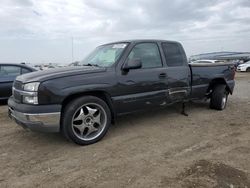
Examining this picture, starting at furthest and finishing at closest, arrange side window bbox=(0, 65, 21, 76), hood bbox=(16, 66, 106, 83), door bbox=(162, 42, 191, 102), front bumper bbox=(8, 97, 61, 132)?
side window bbox=(0, 65, 21, 76) → door bbox=(162, 42, 191, 102) → hood bbox=(16, 66, 106, 83) → front bumper bbox=(8, 97, 61, 132)

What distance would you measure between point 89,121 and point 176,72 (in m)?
2.36

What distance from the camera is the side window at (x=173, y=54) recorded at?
6211mm

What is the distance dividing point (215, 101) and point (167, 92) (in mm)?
2075

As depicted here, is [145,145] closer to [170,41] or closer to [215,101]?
[170,41]

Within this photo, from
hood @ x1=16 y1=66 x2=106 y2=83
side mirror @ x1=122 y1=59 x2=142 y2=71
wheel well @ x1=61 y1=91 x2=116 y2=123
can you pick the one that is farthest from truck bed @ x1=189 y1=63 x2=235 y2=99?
hood @ x1=16 y1=66 x2=106 y2=83

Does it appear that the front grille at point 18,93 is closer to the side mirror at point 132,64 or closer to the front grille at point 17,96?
the front grille at point 17,96

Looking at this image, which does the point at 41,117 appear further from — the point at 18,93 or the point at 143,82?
the point at 143,82

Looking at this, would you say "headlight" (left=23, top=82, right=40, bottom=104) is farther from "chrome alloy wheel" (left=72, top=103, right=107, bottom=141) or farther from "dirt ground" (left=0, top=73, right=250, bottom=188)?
"dirt ground" (left=0, top=73, right=250, bottom=188)

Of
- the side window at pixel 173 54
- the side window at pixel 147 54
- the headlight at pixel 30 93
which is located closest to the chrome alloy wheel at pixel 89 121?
the headlight at pixel 30 93

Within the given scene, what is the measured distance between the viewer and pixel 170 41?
654cm

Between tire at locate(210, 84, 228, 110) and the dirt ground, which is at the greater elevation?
tire at locate(210, 84, 228, 110)

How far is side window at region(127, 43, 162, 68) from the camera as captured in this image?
18.5 feet

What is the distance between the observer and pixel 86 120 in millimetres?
4820

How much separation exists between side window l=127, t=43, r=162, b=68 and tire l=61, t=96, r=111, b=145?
1.21 metres
